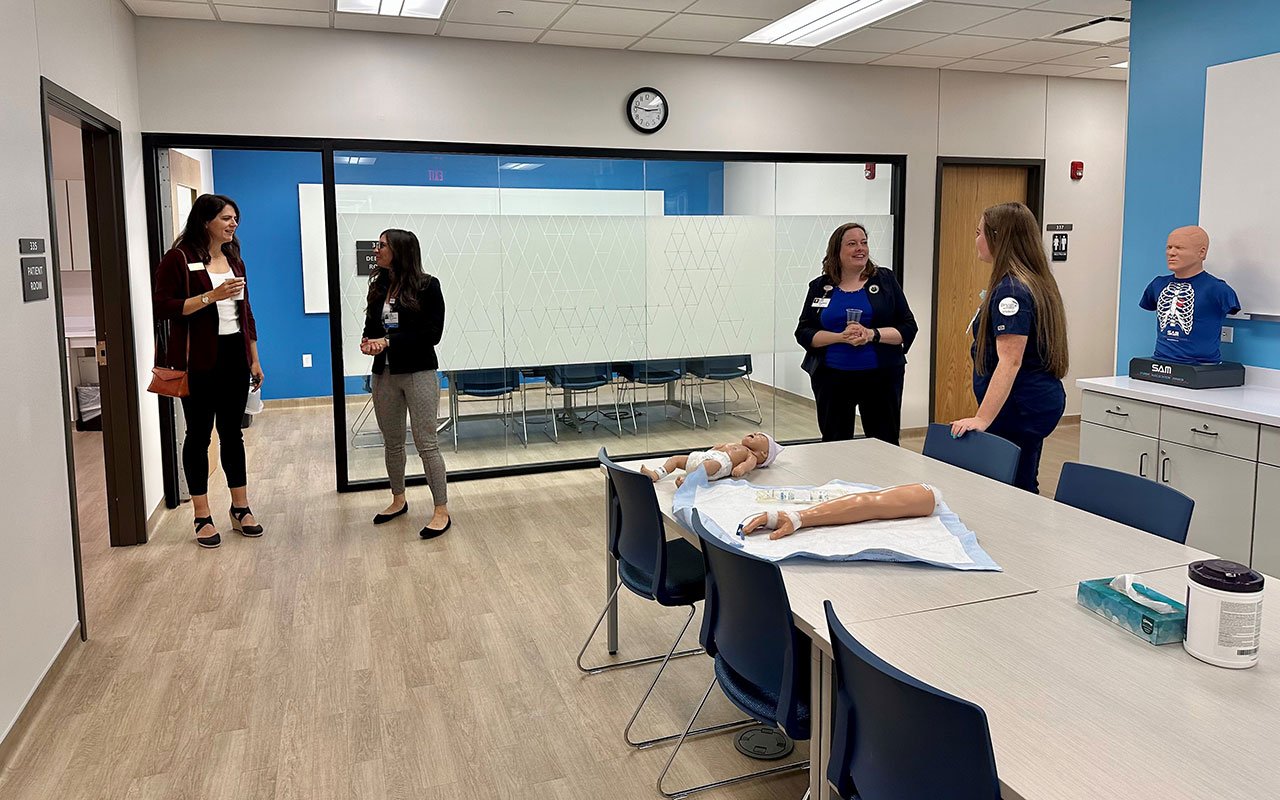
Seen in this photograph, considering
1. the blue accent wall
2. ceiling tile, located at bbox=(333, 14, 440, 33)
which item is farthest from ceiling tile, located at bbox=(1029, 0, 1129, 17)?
ceiling tile, located at bbox=(333, 14, 440, 33)

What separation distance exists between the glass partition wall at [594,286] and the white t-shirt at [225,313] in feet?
3.22

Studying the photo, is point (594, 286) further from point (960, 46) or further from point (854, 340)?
point (960, 46)

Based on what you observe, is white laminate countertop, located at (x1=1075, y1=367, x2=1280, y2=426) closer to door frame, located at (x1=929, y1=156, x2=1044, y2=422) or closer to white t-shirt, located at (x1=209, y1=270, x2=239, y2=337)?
door frame, located at (x1=929, y1=156, x2=1044, y2=422)

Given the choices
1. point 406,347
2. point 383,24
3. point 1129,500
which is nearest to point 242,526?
point 406,347

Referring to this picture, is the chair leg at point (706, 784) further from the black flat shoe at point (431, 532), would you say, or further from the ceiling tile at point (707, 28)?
the ceiling tile at point (707, 28)

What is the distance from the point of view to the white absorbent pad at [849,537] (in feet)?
7.16

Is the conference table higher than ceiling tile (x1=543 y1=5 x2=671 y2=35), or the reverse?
ceiling tile (x1=543 y1=5 x2=671 y2=35)

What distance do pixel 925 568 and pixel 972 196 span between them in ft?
18.5

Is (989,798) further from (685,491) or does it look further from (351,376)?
(351,376)

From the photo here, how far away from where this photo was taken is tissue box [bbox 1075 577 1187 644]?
1.72 m

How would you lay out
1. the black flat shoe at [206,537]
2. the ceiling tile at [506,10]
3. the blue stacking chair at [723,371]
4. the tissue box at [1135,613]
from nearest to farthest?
the tissue box at [1135,613] → the black flat shoe at [206,537] → the ceiling tile at [506,10] → the blue stacking chair at [723,371]

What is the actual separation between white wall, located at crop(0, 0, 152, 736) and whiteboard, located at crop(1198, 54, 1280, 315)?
15.8 feet

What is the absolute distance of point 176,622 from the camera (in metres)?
3.75

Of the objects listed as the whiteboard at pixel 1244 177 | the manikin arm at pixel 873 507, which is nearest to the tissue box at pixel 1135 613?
the manikin arm at pixel 873 507
